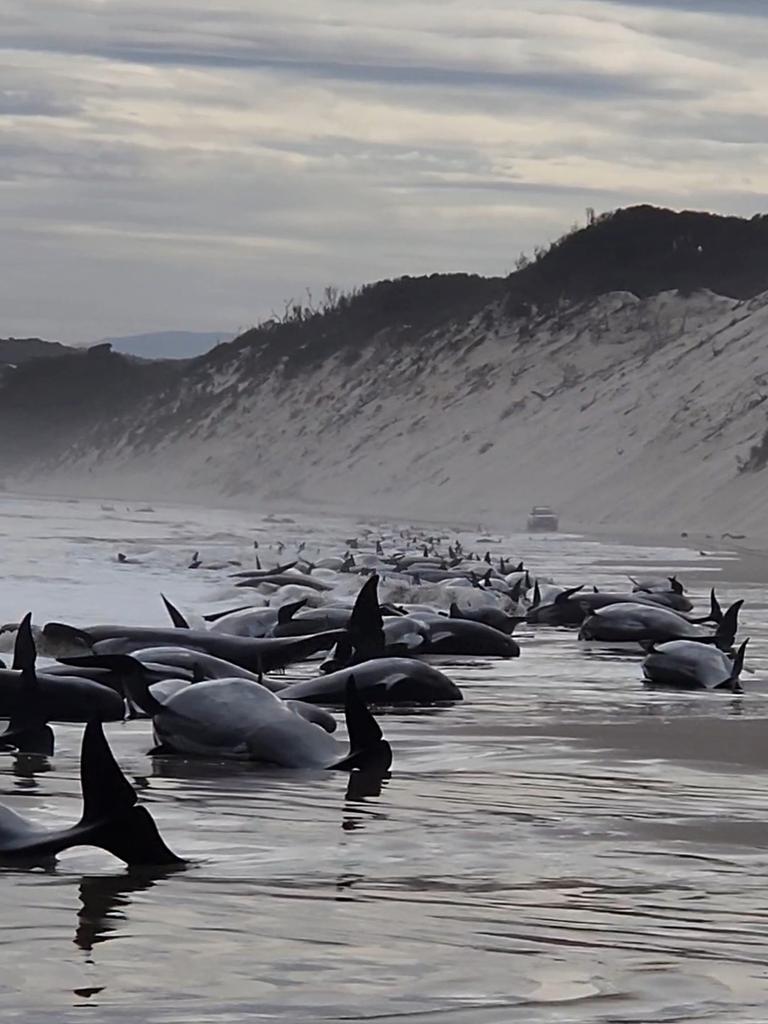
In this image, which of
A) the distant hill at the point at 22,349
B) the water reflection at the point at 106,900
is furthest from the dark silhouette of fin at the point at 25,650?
the distant hill at the point at 22,349

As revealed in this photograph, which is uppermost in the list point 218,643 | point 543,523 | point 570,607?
point 218,643

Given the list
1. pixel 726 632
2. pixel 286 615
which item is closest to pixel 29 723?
pixel 286 615

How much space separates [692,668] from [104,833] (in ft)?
21.9

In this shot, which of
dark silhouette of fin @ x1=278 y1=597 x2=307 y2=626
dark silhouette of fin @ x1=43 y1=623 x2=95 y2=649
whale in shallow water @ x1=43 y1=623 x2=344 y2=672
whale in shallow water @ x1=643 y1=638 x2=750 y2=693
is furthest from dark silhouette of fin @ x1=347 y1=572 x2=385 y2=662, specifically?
dark silhouette of fin @ x1=278 y1=597 x2=307 y2=626

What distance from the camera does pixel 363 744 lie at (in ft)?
23.7

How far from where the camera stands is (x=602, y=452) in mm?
64125

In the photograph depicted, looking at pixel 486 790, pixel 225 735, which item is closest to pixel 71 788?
pixel 225 735

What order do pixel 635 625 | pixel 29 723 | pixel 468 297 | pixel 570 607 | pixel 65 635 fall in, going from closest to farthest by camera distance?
1. pixel 29 723
2. pixel 65 635
3. pixel 635 625
4. pixel 570 607
5. pixel 468 297

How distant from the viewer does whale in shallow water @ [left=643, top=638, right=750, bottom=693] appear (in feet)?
36.7

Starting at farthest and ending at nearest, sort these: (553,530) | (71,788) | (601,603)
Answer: (553,530) < (601,603) < (71,788)

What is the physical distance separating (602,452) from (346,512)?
8.37 m

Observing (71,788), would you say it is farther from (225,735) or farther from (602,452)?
(602,452)

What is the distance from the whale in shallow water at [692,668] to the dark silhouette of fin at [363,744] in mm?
4146

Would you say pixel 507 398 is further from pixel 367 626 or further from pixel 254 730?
pixel 254 730
